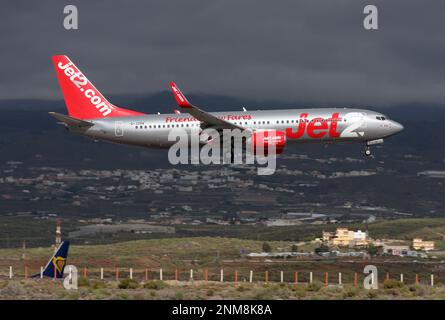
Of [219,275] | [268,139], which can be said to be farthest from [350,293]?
[219,275]

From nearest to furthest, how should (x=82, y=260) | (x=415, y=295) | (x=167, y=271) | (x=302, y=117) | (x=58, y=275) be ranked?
(x=415, y=295)
(x=58, y=275)
(x=302, y=117)
(x=167, y=271)
(x=82, y=260)

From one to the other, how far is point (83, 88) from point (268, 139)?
23881mm

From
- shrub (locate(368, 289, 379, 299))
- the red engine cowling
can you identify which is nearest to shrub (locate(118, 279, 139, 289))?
shrub (locate(368, 289, 379, 299))

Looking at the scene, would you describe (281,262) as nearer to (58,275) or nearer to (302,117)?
(302,117)

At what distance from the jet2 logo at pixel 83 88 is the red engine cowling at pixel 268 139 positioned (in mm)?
17444

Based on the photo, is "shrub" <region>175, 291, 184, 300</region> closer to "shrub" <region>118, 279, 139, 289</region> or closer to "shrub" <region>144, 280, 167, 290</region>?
"shrub" <region>144, 280, 167, 290</region>

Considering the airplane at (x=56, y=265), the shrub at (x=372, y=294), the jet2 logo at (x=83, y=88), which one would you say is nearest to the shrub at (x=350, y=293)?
the shrub at (x=372, y=294)

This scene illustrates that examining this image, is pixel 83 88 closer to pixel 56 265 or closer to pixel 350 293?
pixel 56 265

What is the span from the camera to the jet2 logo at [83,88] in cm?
10694

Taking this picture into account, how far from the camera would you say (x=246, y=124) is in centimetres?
9900
